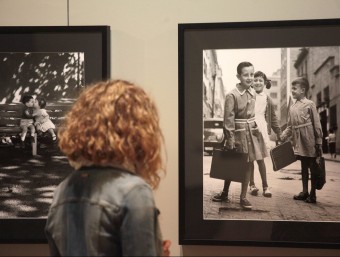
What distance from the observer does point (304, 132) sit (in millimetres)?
1544

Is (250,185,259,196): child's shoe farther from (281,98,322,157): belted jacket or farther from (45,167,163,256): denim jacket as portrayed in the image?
(45,167,163,256): denim jacket

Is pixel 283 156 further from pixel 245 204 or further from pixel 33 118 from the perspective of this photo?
pixel 33 118

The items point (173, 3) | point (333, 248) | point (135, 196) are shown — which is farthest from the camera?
point (173, 3)

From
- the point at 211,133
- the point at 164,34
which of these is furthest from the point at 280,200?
the point at 164,34

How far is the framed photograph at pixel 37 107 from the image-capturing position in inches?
62.8

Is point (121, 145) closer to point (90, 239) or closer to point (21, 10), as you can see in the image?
point (90, 239)

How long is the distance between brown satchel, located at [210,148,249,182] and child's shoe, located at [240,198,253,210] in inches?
3.0

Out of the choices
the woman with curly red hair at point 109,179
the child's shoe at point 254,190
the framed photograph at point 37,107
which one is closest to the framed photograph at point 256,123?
the child's shoe at point 254,190

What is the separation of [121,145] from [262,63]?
871mm

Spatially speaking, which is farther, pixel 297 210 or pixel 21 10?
pixel 21 10

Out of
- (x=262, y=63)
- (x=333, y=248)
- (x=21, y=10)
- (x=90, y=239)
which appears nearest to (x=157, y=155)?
(x=90, y=239)

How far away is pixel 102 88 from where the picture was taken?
0.91m

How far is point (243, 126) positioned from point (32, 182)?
848 mm

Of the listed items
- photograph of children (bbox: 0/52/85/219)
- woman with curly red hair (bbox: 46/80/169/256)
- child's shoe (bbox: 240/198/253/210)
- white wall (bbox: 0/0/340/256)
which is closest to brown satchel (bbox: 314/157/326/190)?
child's shoe (bbox: 240/198/253/210)
